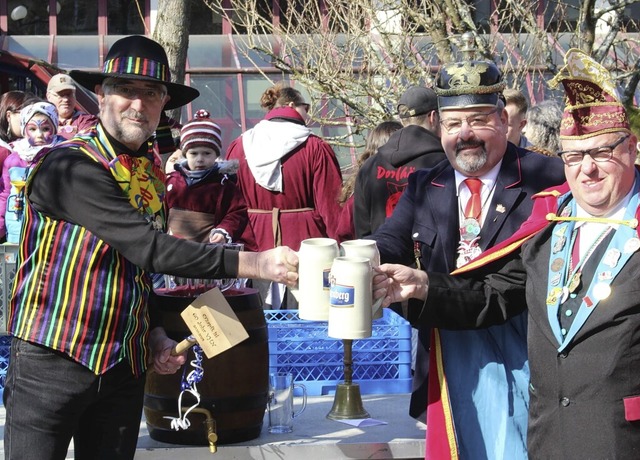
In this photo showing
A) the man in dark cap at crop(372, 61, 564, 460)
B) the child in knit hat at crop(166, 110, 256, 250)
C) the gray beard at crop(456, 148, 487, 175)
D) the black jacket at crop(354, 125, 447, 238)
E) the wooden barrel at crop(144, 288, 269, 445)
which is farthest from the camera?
the child in knit hat at crop(166, 110, 256, 250)

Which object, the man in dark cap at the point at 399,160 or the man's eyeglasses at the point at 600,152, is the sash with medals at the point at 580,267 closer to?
the man's eyeglasses at the point at 600,152

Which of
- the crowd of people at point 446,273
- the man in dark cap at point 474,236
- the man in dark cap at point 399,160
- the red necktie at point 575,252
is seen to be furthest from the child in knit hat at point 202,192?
the red necktie at point 575,252

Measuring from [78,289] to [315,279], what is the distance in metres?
0.80

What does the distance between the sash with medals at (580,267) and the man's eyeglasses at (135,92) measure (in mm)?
1454

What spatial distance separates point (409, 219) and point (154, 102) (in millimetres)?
1120

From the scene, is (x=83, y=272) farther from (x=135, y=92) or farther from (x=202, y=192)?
(x=202, y=192)

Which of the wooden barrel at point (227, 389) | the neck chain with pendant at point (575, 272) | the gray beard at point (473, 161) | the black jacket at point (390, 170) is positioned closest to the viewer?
the neck chain with pendant at point (575, 272)

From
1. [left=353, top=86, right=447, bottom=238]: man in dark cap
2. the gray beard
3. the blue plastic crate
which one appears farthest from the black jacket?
the gray beard

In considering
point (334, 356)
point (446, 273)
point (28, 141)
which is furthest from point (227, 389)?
point (28, 141)

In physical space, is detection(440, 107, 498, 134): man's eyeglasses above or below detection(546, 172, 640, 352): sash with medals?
above

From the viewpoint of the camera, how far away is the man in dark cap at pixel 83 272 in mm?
3330

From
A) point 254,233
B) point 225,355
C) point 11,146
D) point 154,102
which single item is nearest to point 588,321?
point 154,102

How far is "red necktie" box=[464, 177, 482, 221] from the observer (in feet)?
12.8

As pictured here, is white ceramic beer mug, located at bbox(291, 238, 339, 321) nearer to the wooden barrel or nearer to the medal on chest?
the medal on chest
